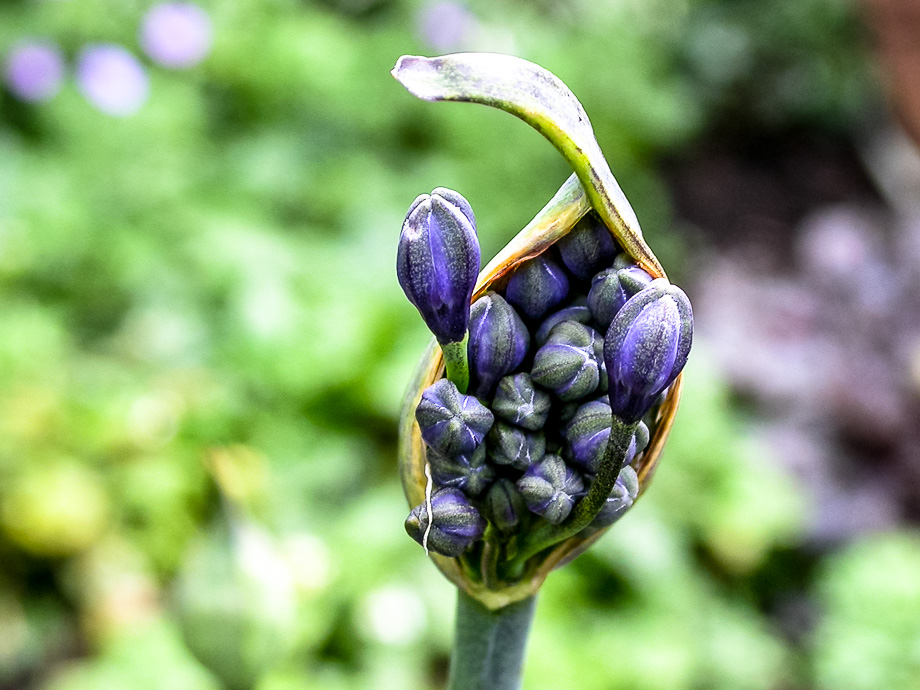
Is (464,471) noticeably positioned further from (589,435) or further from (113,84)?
(113,84)

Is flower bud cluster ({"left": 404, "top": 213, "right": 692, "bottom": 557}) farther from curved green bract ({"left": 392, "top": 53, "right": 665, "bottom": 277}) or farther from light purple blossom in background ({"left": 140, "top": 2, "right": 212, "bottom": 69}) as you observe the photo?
Answer: light purple blossom in background ({"left": 140, "top": 2, "right": 212, "bottom": 69})

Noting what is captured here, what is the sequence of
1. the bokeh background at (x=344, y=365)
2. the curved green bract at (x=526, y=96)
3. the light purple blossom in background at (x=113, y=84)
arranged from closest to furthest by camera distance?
1. the curved green bract at (x=526, y=96)
2. the bokeh background at (x=344, y=365)
3. the light purple blossom in background at (x=113, y=84)

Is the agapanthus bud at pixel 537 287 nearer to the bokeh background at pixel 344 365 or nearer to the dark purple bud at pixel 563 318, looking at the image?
the dark purple bud at pixel 563 318

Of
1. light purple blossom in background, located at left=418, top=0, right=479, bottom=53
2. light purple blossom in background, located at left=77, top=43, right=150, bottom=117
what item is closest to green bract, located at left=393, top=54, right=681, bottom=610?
light purple blossom in background, located at left=77, top=43, right=150, bottom=117

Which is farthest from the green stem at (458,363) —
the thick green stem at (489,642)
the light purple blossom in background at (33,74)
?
the light purple blossom in background at (33,74)

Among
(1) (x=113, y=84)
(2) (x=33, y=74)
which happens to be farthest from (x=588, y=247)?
(2) (x=33, y=74)

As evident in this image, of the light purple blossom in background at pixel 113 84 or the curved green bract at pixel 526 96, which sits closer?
the curved green bract at pixel 526 96
